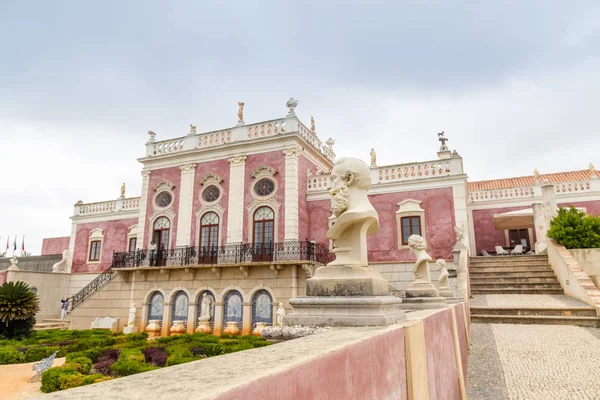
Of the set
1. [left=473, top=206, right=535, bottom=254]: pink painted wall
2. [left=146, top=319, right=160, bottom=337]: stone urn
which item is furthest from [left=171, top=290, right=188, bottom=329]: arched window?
[left=473, top=206, right=535, bottom=254]: pink painted wall

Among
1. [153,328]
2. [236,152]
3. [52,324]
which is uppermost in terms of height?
[236,152]

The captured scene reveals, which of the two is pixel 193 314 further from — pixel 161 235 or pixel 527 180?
pixel 527 180

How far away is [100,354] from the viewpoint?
10.9m

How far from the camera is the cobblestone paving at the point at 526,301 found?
10928 millimetres

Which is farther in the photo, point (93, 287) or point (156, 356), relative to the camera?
point (93, 287)

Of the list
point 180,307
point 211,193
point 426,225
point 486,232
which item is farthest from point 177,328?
point 486,232

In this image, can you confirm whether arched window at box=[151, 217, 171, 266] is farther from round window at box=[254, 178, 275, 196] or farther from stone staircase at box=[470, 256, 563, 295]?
stone staircase at box=[470, 256, 563, 295]

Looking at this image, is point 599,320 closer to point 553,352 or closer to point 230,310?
point 553,352

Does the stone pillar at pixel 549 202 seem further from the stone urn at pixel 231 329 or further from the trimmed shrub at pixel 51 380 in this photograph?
the trimmed shrub at pixel 51 380

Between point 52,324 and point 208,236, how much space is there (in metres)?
9.63

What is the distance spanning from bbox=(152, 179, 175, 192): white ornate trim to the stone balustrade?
3.43 metres

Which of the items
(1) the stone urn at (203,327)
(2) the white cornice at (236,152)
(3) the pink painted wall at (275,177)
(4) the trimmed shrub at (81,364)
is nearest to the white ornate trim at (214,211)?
(3) the pink painted wall at (275,177)

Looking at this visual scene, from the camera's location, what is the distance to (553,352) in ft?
23.8

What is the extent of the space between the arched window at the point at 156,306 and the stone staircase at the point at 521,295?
13.5 meters
